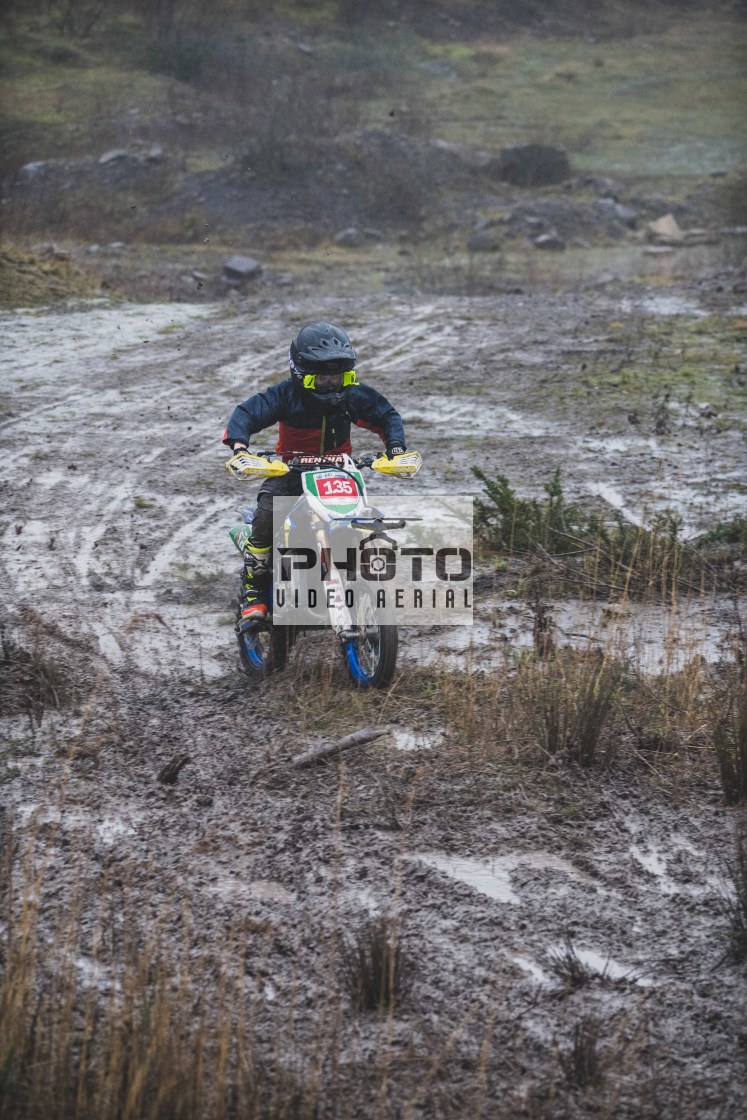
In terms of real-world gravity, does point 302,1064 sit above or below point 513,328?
below

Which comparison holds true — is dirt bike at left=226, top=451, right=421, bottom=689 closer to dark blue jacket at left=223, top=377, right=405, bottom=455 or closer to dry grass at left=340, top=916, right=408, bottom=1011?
dark blue jacket at left=223, top=377, right=405, bottom=455

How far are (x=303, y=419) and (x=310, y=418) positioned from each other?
0.13ft

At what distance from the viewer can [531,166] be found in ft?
97.3

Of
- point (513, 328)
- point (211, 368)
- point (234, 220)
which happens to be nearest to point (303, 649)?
point (211, 368)

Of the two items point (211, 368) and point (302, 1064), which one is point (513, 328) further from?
point (302, 1064)

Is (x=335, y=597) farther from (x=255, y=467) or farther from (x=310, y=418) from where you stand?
(x=310, y=418)

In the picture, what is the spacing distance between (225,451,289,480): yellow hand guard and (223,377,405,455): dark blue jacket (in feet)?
1.17

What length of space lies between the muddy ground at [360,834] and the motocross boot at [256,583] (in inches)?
13.9

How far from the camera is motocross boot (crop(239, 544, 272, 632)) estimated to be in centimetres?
585

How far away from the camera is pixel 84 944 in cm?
361

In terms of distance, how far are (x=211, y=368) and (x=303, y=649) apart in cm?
815

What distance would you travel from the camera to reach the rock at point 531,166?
96.6ft

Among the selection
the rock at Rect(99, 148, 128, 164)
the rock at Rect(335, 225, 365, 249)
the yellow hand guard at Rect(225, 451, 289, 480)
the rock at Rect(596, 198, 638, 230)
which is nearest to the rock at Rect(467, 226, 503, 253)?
the rock at Rect(335, 225, 365, 249)

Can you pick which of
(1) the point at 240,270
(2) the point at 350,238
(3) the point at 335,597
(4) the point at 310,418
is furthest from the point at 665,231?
(3) the point at 335,597
